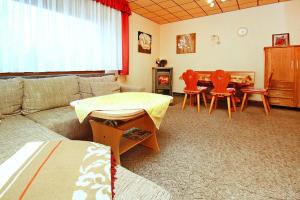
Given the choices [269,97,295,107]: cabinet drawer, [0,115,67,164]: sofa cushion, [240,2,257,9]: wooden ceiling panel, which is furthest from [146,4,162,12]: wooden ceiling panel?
[0,115,67,164]: sofa cushion

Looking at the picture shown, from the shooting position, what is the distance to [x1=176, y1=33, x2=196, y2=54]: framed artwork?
4.93m

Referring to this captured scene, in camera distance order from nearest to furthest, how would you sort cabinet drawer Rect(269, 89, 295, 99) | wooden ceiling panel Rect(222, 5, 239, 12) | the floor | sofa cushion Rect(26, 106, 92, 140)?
the floor
sofa cushion Rect(26, 106, 92, 140)
cabinet drawer Rect(269, 89, 295, 99)
wooden ceiling panel Rect(222, 5, 239, 12)

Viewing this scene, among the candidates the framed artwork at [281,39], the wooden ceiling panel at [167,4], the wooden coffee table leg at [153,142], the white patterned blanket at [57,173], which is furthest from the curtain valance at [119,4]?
the framed artwork at [281,39]

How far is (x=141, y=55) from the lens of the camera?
4711mm

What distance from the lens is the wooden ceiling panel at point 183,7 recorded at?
12.3 ft

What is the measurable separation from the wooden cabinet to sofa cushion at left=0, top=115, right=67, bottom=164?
3.96 meters

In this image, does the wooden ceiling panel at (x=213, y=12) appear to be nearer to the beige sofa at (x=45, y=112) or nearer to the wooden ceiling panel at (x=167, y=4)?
the wooden ceiling panel at (x=167, y=4)

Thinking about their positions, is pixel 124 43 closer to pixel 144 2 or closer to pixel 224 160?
pixel 144 2

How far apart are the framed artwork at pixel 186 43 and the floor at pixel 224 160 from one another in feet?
9.13

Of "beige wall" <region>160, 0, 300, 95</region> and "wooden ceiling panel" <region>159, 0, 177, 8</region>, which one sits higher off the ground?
"wooden ceiling panel" <region>159, 0, 177, 8</region>

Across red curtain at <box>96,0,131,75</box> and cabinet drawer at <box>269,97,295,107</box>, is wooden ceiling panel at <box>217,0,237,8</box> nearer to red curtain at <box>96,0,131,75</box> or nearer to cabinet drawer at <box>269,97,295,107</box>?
red curtain at <box>96,0,131,75</box>

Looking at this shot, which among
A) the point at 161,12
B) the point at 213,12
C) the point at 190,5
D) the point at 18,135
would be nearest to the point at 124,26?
the point at 161,12

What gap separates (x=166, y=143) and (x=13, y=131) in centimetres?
147

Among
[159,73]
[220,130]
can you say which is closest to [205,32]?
[159,73]
